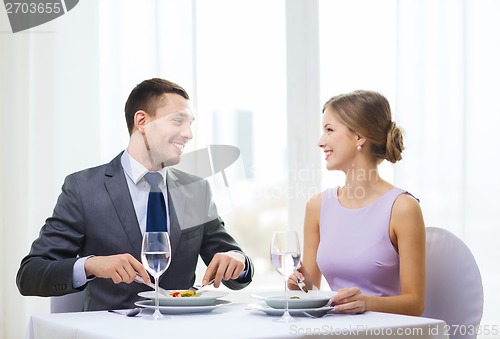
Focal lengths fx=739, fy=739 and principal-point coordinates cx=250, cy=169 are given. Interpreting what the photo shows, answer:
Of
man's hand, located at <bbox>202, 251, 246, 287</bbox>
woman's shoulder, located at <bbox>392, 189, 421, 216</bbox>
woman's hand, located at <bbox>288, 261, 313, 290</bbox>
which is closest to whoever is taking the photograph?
man's hand, located at <bbox>202, 251, 246, 287</bbox>

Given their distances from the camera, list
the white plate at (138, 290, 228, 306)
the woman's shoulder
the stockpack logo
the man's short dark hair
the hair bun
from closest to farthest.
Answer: the white plate at (138, 290, 228, 306) → the woman's shoulder → the hair bun → the man's short dark hair → the stockpack logo

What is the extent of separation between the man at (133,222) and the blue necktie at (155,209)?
0.01 metres

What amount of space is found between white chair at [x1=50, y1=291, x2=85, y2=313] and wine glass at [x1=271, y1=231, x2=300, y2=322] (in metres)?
0.76

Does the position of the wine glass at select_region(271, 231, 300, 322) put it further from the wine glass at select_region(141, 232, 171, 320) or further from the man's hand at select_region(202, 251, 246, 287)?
the man's hand at select_region(202, 251, 246, 287)

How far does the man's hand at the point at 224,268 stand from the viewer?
75.9 inches

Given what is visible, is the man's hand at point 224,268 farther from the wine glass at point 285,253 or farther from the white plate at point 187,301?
the wine glass at point 285,253

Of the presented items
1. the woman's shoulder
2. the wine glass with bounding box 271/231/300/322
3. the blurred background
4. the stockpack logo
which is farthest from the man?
the stockpack logo

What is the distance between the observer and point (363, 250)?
2.20m

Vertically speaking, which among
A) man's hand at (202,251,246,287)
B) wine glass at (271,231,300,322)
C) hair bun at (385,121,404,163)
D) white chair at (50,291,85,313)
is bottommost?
white chair at (50,291,85,313)

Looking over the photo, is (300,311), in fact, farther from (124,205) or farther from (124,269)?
(124,205)

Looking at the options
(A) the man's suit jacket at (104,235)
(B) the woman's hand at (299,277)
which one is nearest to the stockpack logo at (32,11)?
(A) the man's suit jacket at (104,235)

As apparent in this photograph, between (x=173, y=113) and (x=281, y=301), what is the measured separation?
3.07 ft

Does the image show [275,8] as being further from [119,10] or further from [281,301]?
[281,301]

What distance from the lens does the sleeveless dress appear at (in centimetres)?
217
